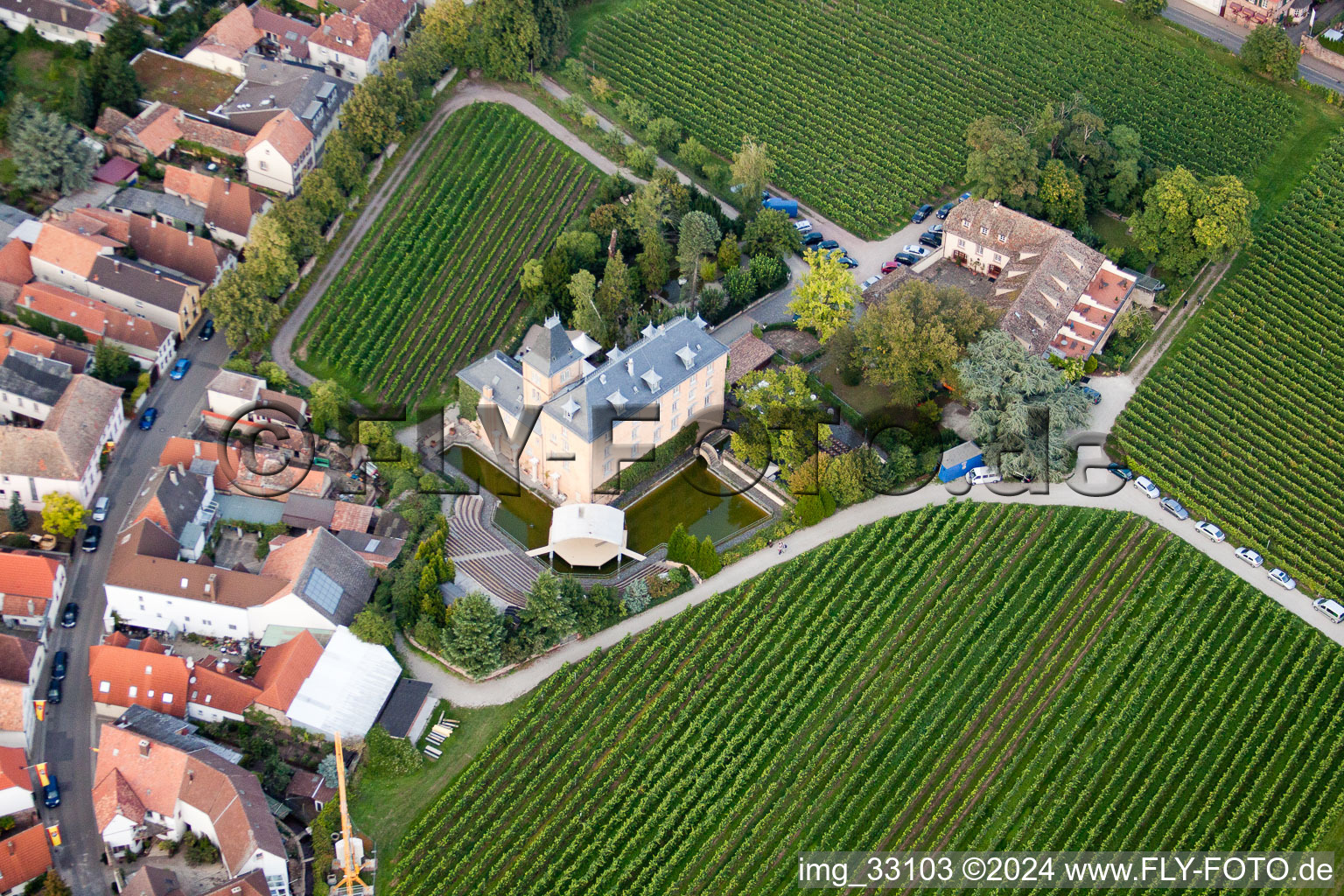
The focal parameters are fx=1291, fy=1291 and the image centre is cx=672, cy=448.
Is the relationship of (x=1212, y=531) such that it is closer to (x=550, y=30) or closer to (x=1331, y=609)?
(x=1331, y=609)

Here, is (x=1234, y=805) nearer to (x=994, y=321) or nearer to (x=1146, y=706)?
(x=1146, y=706)

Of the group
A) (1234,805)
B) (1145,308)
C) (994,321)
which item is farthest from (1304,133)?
(1234,805)

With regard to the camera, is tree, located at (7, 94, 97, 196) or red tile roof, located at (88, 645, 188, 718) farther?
tree, located at (7, 94, 97, 196)

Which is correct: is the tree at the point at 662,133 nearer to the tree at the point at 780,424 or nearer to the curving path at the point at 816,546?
the tree at the point at 780,424

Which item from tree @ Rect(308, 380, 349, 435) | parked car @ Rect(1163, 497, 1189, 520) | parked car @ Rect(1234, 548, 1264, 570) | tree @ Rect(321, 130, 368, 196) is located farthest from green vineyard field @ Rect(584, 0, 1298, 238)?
tree @ Rect(308, 380, 349, 435)

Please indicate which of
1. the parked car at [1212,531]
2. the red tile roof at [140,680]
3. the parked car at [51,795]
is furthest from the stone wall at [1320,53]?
the parked car at [51,795]

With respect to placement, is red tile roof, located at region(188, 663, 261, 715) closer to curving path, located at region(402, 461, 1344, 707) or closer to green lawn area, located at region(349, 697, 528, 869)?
green lawn area, located at region(349, 697, 528, 869)

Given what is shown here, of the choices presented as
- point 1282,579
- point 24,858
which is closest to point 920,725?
point 1282,579
